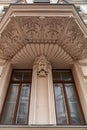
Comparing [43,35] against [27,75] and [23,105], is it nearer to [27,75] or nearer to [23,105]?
[27,75]

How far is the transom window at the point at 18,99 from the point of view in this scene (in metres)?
3.71

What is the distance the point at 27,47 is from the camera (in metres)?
5.06

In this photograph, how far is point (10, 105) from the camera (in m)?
4.06

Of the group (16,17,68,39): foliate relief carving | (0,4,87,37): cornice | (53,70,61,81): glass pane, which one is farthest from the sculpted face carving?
(0,4,87,37): cornice

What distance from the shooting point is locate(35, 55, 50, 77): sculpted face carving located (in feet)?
15.2

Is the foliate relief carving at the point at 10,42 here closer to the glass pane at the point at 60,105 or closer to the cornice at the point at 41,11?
the cornice at the point at 41,11

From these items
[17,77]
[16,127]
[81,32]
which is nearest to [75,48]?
[81,32]

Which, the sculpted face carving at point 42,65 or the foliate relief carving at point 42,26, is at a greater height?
the foliate relief carving at point 42,26

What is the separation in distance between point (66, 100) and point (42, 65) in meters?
1.24

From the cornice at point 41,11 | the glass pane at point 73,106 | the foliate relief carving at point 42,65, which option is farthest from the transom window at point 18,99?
the cornice at point 41,11

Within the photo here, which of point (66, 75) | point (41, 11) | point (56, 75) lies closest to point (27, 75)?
point (56, 75)

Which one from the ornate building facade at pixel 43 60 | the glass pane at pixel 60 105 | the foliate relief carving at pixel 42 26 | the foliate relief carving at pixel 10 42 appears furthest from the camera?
the foliate relief carving at pixel 10 42

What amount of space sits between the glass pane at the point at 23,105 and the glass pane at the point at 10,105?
0.16 metres

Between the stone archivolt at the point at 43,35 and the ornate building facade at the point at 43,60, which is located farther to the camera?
the stone archivolt at the point at 43,35
